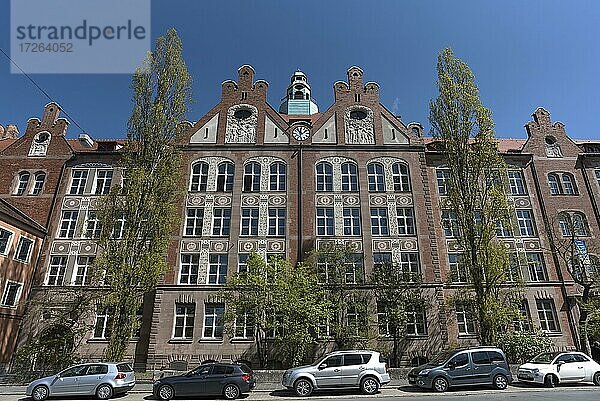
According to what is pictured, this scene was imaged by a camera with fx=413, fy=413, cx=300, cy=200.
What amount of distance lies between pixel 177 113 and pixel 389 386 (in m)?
22.8

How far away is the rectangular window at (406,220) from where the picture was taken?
33031 mm

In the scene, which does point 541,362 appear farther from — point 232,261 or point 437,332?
point 232,261

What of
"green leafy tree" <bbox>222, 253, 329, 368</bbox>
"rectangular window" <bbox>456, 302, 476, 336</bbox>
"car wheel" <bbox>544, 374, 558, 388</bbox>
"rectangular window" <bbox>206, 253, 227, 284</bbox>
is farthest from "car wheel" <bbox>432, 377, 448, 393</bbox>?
"rectangular window" <bbox>206, 253, 227, 284</bbox>

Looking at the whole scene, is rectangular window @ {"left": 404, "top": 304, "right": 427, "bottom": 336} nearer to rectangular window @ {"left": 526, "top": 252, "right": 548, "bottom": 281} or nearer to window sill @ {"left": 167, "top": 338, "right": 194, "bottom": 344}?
rectangular window @ {"left": 526, "top": 252, "right": 548, "bottom": 281}

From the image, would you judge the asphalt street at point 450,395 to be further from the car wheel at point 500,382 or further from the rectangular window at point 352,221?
the rectangular window at point 352,221

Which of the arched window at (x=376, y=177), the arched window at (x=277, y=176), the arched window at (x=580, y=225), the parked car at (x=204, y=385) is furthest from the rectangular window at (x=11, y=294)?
the arched window at (x=580, y=225)

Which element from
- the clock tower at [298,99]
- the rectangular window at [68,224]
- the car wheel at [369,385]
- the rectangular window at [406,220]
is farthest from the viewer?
the clock tower at [298,99]

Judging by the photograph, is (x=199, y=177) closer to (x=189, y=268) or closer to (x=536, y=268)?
(x=189, y=268)

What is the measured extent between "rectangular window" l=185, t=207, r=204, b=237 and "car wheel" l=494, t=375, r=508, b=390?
22.4 meters

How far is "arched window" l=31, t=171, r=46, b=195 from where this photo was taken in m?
35.3

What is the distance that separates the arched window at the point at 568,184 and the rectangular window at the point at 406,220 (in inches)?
577

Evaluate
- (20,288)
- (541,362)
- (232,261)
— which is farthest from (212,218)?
(541,362)

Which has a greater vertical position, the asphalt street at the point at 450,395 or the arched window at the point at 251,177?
the arched window at the point at 251,177

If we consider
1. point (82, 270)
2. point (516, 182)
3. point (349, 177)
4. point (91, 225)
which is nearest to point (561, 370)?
point (349, 177)
